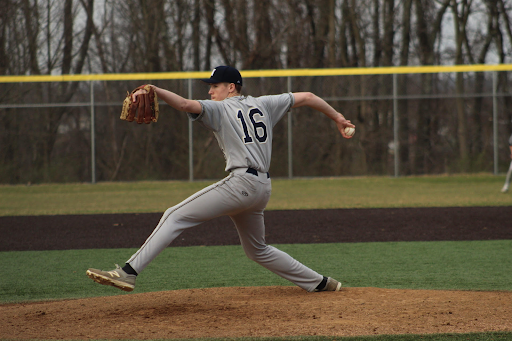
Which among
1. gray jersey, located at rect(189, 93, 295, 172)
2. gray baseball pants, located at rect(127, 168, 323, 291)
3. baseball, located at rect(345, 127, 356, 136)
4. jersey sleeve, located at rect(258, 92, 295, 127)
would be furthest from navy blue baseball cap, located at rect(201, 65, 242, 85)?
baseball, located at rect(345, 127, 356, 136)

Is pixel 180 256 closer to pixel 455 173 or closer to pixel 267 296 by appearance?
pixel 267 296

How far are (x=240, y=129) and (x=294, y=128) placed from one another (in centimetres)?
1486

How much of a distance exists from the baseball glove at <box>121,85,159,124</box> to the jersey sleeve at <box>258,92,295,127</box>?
33.7 inches

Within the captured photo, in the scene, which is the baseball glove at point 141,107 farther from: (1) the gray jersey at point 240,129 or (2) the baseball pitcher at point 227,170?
(1) the gray jersey at point 240,129

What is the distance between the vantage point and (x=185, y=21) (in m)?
24.9

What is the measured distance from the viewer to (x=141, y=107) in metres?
3.83

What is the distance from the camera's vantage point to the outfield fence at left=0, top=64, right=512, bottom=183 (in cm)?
1866

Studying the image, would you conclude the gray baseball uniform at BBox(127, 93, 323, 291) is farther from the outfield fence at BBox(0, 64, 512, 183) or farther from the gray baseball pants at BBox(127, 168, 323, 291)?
the outfield fence at BBox(0, 64, 512, 183)

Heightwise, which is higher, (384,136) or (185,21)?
(185,21)

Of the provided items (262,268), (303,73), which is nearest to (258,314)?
(262,268)

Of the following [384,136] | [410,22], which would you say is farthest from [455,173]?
[410,22]

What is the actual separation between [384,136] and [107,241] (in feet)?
40.9

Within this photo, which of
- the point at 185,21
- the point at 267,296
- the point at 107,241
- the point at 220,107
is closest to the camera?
the point at 220,107

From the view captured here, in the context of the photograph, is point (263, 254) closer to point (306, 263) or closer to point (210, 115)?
point (210, 115)
